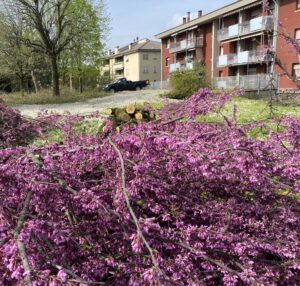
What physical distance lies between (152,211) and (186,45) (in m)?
49.1

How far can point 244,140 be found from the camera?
2.07 metres

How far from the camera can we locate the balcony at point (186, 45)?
4675 centimetres

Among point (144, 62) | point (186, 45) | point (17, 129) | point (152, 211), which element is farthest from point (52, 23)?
point (144, 62)

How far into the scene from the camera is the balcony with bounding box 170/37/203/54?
46750mm

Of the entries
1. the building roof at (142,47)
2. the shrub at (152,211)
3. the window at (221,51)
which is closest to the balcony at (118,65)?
the building roof at (142,47)

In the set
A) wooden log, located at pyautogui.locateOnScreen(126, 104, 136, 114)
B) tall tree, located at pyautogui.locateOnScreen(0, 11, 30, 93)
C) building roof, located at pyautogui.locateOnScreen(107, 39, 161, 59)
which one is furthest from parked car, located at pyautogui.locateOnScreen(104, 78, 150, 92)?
wooden log, located at pyautogui.locateOnScreen(126, 104, 136, 114)

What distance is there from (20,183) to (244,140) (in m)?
1.20

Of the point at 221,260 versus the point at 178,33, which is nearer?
the point at 221,260

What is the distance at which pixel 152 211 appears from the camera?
1.97m

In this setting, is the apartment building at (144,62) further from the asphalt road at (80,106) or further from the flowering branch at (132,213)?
the flowering branch at (132,213)

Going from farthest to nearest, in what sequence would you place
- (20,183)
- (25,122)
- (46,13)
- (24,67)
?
(24,67)
(46,13)
(25,122)
(20,183)

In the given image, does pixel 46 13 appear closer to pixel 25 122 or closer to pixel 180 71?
pixel 180 71

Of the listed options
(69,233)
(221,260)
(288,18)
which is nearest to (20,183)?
(69,233)

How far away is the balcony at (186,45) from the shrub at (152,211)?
46426 mm
